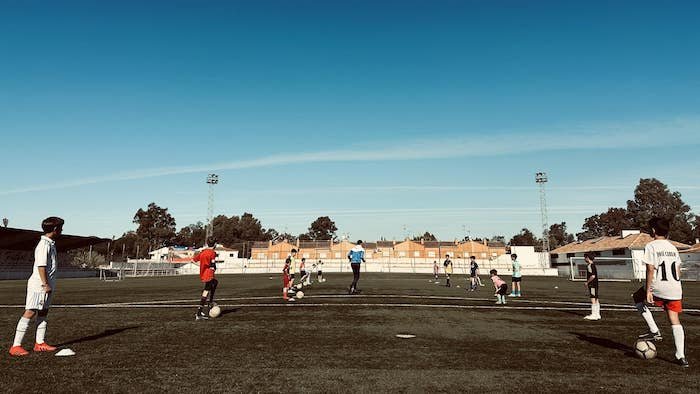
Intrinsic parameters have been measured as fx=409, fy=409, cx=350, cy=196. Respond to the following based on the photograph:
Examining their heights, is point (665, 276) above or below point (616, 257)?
above

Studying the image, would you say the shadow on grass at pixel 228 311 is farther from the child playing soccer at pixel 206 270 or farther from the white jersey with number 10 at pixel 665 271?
the white jersey with number 10 at pixel 665 271

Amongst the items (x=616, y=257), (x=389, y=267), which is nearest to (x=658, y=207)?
(x=616, y=257)

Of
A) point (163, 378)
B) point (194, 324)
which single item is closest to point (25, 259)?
point (194, 324)

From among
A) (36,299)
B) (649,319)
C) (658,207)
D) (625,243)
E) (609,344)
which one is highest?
(658,207)

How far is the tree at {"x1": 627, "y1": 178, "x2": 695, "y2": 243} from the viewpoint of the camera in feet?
310

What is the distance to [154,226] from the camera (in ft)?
432

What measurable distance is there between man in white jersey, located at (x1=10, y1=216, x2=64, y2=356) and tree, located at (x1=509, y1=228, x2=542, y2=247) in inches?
6510

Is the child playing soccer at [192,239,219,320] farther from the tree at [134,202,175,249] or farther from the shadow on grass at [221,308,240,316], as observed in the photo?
the tree at [134,202,175,249]

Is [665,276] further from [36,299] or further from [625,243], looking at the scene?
[625,243]

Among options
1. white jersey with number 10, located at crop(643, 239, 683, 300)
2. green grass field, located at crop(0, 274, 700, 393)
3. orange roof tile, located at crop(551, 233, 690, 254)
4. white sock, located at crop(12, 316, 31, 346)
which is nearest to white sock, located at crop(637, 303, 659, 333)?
green grass field, located at crop(0, 274, 700, 393)

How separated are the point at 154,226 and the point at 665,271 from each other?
143 meters

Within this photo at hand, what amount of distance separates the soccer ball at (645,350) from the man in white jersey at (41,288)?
9.53m

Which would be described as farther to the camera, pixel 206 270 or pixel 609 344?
pixel 206 270

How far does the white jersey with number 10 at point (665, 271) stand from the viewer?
6.33m
